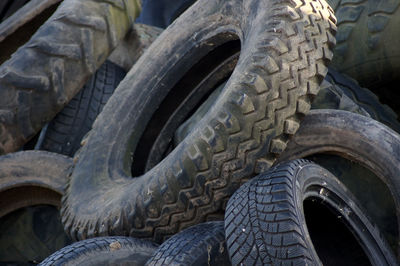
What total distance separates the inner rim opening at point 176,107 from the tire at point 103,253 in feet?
2.50

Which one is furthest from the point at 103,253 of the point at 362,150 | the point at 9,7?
the point at 9,7

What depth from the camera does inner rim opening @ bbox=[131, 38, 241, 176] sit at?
198 centimetres

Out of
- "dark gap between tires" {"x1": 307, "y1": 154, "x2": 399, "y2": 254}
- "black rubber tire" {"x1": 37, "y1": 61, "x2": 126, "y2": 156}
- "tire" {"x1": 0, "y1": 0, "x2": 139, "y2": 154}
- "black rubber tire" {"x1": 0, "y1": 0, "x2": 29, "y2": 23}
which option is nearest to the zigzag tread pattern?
"dark gap between tires" {"x1": 307, "y1": 154, "x2": 399, "y2": 254}

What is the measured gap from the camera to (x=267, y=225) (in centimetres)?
99

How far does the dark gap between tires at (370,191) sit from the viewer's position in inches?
55.4

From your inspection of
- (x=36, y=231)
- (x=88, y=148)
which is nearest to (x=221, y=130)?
(x=88, y=148)

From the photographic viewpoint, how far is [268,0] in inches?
58.9

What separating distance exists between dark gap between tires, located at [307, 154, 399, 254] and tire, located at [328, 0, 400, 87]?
2.32 feet

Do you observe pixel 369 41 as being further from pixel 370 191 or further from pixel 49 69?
pixel 49 69

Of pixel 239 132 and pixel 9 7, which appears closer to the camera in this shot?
pixel 239 132

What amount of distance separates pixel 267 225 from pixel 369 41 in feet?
4.22

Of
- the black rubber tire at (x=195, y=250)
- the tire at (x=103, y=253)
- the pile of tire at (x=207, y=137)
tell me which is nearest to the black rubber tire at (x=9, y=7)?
the pile of tire at (x=207, y=137)

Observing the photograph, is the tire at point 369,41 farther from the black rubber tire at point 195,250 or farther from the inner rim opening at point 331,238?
the black rubber tire at point 195,250

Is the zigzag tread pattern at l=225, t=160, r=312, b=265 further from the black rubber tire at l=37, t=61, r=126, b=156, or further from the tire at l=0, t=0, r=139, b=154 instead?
the black rubber tire at l=37, t=61, r=126, b=156
